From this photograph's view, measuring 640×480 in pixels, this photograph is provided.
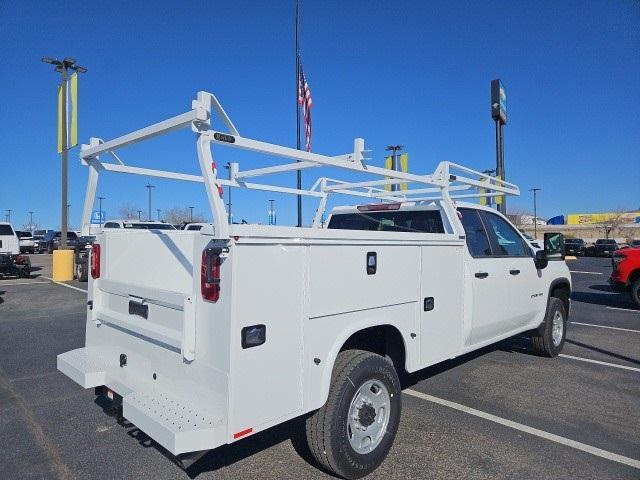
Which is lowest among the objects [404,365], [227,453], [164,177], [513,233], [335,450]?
[227,453]

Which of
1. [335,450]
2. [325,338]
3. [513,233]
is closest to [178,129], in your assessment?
[325,338]

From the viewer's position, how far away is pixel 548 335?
19.5 feet

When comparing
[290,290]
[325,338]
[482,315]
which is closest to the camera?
[290,290]

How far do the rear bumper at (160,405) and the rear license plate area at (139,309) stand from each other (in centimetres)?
39

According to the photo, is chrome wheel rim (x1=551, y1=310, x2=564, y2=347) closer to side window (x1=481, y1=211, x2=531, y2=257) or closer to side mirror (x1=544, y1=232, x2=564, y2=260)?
side mirror (x1=544, y1=232, x2=564, y2=260)

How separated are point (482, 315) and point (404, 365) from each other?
1.30m

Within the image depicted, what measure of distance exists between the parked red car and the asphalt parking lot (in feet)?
17.9

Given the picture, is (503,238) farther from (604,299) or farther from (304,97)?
(604,299)

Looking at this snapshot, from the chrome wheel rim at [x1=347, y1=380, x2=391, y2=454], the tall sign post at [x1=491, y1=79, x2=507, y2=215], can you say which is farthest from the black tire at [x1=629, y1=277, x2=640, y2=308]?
the chrome wheel rim at [x1=347, y1=380, x2=391, y2=454]

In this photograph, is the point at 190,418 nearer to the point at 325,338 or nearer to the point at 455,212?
the point at 325,338

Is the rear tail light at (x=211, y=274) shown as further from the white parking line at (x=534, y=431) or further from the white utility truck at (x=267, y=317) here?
the white parking line at (x=534, y=431)

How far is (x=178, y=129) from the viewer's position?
268 centimetres

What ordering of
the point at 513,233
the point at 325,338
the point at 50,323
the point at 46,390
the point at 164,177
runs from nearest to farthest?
the point at 325,338 → the point at 164,177 → the point at 46,390 → the point at 513,233 → the point at 50,323

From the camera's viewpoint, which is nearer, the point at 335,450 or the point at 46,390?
the point at 335,450
